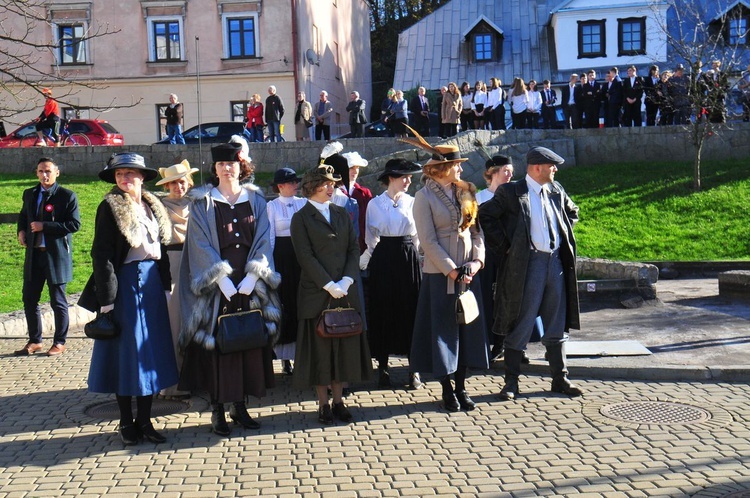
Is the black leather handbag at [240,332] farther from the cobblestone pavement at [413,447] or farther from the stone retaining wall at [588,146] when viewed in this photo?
the stone retaining wall at [588,146]

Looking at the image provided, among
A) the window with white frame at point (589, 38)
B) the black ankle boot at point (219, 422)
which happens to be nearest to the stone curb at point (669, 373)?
the black ankle boot at point (219, 422)

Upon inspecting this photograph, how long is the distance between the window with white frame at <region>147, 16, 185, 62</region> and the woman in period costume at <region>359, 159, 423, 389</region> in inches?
1226

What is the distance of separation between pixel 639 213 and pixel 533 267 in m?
13.6

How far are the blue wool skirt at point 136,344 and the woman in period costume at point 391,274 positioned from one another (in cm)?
213

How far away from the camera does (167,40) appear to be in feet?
125

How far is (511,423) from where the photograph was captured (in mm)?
7117

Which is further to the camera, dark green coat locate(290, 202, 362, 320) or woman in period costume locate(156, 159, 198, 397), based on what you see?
woman in period costume locate(156, 159, 198, 397)

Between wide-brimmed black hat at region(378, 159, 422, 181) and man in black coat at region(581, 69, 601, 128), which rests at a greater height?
man in black coat at region(581, 69, 601, 128)

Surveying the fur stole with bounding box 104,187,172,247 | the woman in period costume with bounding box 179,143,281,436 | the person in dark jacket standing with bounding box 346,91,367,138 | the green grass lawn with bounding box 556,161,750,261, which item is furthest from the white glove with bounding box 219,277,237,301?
the person in dark jacket standing with bounding box 346,91,367,138

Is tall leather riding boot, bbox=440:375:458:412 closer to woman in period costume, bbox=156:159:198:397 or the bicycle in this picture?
woman in period costume, bbox=156:159:198:397

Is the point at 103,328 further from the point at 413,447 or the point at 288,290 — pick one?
the point at 413,447

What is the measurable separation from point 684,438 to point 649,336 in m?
3.98

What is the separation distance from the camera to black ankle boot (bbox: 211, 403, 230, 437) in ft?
23.0

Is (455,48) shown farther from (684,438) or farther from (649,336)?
(684,438)
